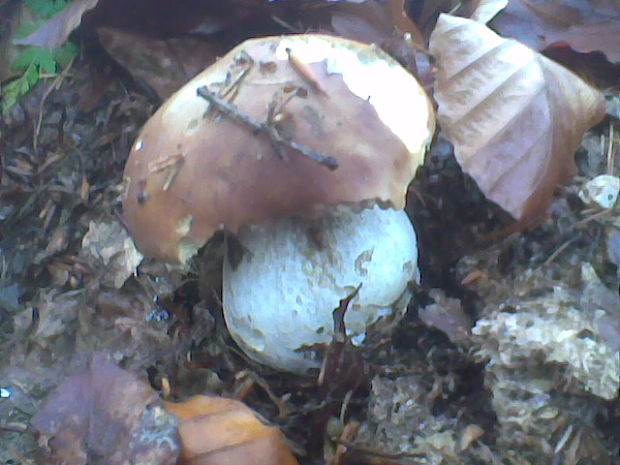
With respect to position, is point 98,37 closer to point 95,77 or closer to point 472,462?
point 95,77

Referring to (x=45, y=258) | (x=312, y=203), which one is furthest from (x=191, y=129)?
(x=45, y=258)

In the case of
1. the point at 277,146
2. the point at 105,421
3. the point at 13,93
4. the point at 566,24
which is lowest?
the point at 105,421

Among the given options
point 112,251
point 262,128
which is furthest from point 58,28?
point 262,128

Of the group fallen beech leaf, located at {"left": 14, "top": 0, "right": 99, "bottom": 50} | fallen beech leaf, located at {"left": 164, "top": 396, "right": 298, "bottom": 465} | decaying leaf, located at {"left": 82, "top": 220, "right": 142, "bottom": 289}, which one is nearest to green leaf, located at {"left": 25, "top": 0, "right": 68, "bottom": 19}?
fallen beech leaf, located at {"left": 14, "top": 0, "right": 99, "bottom": 50}

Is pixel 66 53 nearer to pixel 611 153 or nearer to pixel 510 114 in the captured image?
pixel 510 114

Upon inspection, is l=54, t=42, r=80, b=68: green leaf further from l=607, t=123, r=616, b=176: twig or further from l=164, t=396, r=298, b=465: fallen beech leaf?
l=607, t=123, r=616, b=176: twig

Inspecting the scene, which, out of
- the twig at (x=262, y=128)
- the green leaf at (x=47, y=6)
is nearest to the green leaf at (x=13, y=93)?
the green leaf at (x=47, y=6)
